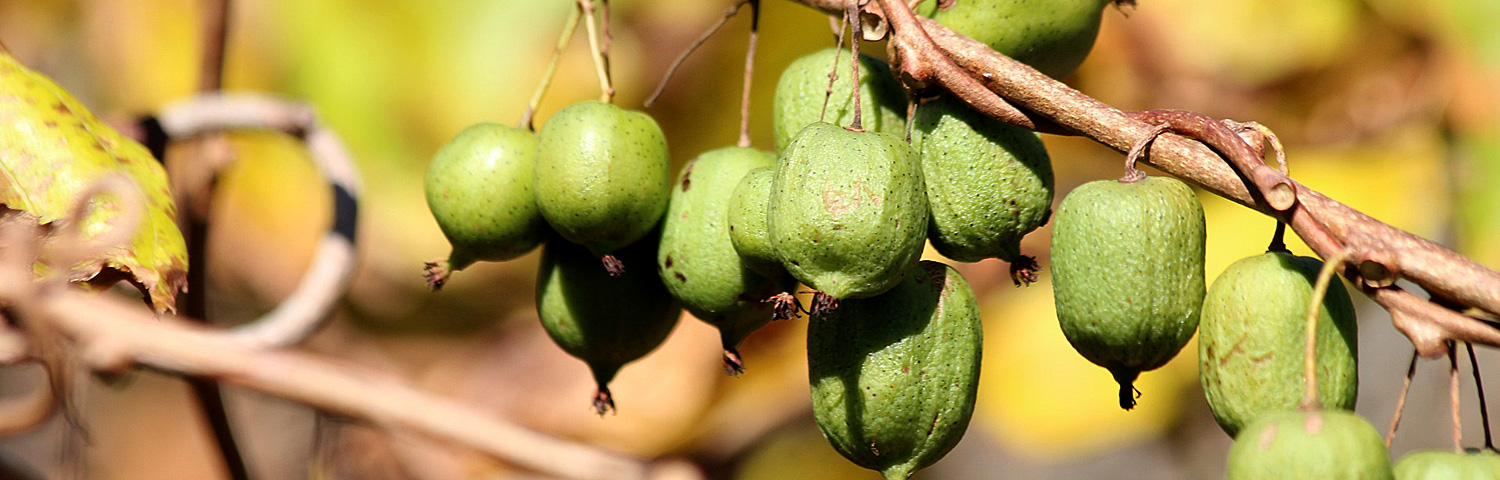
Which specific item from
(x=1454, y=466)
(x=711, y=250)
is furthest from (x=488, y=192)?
(x=1454, y=466)

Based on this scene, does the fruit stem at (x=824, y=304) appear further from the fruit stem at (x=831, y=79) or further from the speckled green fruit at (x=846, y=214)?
the fruit stem at (x=831, y=79)

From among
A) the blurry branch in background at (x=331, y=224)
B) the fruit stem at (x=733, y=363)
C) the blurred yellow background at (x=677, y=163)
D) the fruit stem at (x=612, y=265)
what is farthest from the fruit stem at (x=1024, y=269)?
the blurred yellow background at (x=677, y=163)

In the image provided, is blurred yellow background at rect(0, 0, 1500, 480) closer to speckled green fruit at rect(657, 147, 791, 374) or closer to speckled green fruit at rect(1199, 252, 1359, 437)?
speckled green fruit at rect(657, 147, 791, 374)

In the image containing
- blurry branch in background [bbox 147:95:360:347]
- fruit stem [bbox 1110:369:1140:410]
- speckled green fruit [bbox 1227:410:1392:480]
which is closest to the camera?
speckled green fruit [bbox 1227:410:1392:480]

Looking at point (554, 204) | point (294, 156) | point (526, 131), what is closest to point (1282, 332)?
point (554, 204)

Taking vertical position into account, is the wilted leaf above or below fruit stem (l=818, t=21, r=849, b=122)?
below

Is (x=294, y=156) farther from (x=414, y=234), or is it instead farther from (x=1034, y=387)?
(x=1034, y=387)

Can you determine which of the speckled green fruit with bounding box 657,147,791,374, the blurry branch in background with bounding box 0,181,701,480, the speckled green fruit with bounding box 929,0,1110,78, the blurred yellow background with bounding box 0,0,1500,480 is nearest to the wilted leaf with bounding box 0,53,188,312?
the blurry branch in background with bounding box 0,181,701,480
